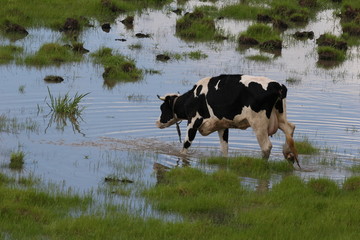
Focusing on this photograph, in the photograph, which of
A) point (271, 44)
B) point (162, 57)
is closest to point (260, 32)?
point (271, 44)

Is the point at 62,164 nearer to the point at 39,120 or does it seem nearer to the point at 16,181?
the point at 16,181

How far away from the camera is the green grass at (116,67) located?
70.8 feet

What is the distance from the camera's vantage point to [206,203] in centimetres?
1152

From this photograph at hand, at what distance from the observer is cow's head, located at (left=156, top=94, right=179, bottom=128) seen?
15887mm

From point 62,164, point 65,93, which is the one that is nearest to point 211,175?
point 62,164

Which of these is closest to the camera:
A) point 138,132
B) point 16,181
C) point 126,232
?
point 126,232

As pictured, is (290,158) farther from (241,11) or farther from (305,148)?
(241,11)

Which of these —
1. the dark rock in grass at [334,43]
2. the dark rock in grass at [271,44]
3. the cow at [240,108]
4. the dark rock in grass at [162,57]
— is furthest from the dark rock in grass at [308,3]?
the cow at [240,108]

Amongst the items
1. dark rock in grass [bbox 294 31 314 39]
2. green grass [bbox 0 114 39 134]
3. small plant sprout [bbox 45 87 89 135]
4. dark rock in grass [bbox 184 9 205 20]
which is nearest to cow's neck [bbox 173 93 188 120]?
small plant sprout [bbox 45 87 89 135]

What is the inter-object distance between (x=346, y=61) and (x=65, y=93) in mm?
10113

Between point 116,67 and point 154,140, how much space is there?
6.28 meters

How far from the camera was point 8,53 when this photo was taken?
74.7 feet

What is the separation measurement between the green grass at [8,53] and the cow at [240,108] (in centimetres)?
808

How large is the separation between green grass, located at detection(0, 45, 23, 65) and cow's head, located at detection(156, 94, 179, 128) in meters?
7.23
